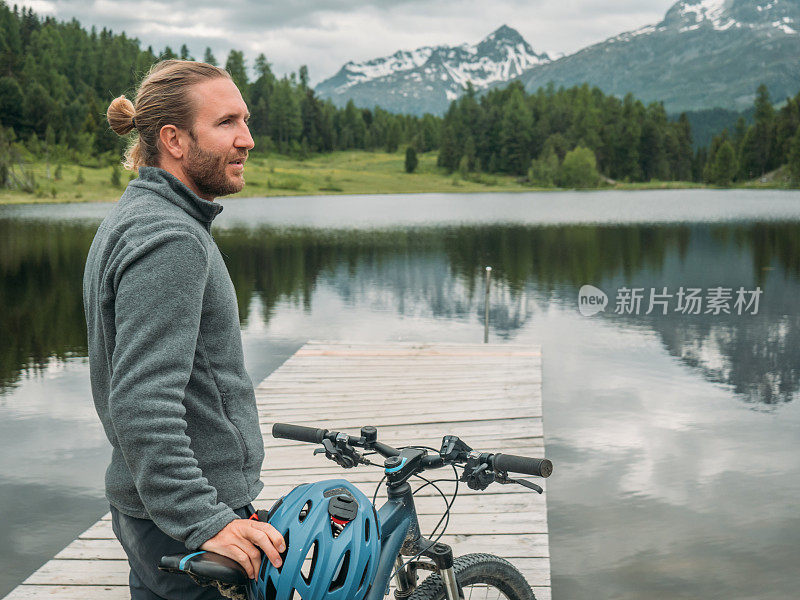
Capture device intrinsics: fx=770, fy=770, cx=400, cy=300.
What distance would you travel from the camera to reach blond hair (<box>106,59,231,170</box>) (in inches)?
79.4

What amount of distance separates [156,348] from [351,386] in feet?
25.3

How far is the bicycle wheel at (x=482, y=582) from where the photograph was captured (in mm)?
2729

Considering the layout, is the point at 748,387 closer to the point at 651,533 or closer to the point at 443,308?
the point at 651,533

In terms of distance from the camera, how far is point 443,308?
20.5m

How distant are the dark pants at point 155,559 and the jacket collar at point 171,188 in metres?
0.86

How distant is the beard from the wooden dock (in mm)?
3136

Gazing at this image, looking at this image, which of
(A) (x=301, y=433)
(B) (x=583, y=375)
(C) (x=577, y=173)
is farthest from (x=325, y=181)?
(A) (x=301, y=433)

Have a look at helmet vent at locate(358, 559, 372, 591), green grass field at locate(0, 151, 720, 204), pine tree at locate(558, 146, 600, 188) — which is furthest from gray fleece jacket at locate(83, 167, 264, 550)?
pine tree at locate(558, 146, 600, 188)

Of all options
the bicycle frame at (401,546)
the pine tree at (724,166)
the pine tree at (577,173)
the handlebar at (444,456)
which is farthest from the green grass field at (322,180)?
the bicycle frame at (401,546)

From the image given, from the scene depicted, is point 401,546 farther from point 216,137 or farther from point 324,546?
point 216,137

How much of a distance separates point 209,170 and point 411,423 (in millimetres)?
5993

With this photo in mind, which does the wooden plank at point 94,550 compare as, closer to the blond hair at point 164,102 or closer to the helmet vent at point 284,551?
the helmet vent at point 284,551

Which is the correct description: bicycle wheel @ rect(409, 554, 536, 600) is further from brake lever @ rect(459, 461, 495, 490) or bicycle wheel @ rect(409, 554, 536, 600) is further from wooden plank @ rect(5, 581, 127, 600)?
wooden plank @ rect(5, 581, 127, 600)

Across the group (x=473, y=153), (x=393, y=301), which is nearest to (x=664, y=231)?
(x=393, y=301)
